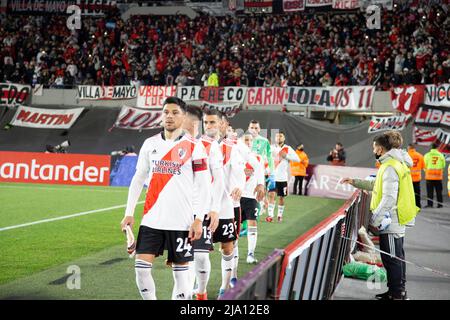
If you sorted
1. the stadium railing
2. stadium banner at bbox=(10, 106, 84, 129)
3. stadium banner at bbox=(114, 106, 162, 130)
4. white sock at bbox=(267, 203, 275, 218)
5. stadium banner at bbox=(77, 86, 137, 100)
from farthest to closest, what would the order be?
stadium banner at bbox=(10, 106, 84, 129), stadium banner at bbox=(77, 86, 137, 100), stadium banner at bbox=(114, 106, 162, 130), white sock at bbox=(267, 203, 275, 218), the stadium railing

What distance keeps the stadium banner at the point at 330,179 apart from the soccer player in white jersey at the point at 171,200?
1787 cm

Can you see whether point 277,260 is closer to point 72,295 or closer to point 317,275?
point 317,275

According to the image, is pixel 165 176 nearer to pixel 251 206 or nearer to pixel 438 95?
pixel 251 206

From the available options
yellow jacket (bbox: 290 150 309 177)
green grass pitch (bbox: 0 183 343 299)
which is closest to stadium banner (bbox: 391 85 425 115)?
yellow jacket (bbox: 290 150 309 177)

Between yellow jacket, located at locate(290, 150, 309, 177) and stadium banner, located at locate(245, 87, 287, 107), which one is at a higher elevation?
stadium banner, located at locate(245, 87, 287, 107)

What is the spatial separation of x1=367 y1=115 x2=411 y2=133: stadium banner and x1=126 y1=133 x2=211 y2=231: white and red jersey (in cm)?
2110

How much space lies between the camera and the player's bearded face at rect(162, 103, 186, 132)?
5559 mm

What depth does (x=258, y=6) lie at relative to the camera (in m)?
39.9

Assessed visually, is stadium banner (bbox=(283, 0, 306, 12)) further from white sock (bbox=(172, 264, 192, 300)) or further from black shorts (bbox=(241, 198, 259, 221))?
white sock (bbox=(172, 264, 192, 300))

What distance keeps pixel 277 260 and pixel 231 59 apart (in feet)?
102

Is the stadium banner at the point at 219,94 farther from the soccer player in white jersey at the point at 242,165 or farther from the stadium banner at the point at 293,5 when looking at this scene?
the soccer player in white jersey at the point at 242,165

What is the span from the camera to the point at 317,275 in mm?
5875

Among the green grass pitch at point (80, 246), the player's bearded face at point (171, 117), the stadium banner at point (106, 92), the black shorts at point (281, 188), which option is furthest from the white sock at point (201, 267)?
the stadium banner at point (106, 92)

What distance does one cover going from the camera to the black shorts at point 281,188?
16359 mm
